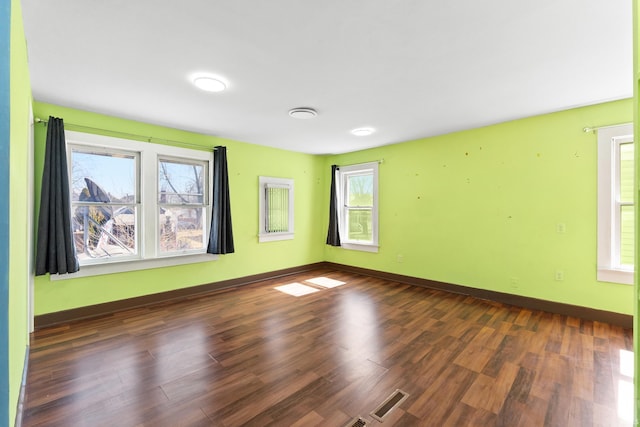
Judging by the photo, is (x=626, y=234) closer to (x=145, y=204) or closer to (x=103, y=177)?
(x=145, y=204)

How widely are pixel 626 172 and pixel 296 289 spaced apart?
14.1 ft

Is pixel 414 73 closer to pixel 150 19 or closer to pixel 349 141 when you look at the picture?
pixel 150 19

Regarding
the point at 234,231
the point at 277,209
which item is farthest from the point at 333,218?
the point at 234,231

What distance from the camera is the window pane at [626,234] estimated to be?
3002 mm

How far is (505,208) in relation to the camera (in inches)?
148

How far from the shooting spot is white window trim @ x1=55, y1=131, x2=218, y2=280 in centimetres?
326

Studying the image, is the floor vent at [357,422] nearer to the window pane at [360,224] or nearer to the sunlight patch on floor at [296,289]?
the sunlight patch on floor at [296,289]

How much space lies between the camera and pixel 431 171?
4508mm

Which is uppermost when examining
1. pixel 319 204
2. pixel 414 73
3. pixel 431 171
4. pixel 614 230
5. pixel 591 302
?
pixel 414 73

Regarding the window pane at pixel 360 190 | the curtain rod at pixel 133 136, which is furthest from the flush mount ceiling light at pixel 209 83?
the window pane at pixel 360 190

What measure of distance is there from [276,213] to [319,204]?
117 centimetres

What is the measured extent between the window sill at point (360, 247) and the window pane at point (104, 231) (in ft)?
11.9

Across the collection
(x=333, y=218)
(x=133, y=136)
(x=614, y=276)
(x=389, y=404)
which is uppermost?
(x=133, y=136)

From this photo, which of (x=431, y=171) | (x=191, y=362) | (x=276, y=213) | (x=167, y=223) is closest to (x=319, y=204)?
(x=276, y=213)
